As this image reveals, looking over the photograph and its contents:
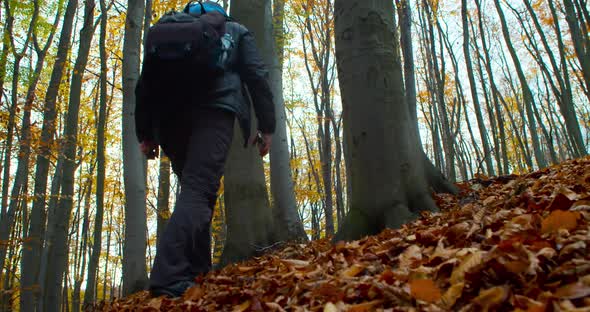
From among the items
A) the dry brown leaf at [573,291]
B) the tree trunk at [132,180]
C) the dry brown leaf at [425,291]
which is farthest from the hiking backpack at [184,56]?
the tree trunk at [132,180]

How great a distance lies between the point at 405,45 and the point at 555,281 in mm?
7442

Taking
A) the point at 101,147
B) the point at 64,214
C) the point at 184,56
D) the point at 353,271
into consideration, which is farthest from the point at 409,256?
the point at 101,147

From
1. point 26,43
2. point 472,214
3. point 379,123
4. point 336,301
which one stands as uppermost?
point 26,43

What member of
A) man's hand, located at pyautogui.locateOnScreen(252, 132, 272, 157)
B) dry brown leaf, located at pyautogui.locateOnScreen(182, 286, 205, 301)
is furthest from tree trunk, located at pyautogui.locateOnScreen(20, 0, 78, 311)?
dry brown leaf, located at pyautogui.locateOnScreen(182, 286, 205, 301)

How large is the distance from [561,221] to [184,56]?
2.02m

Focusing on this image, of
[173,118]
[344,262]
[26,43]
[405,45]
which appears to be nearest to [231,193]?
[173,118]

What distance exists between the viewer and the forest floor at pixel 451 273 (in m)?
1.18

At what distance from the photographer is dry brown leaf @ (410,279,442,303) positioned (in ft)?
4.23

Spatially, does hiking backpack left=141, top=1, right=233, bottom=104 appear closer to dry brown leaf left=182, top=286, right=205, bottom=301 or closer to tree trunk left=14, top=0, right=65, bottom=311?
dry brown leaf left=182, top=286, right=205, bottom=301

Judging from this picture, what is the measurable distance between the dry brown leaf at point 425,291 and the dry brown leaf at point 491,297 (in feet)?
0.43

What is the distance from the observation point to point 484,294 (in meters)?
1.18

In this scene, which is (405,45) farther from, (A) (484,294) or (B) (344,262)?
(A) (484,294)

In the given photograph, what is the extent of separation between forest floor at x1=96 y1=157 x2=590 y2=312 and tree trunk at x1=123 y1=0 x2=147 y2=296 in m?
2.68

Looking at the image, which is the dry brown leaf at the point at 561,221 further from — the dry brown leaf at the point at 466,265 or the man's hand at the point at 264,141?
the man's hand at the point at 264,141
